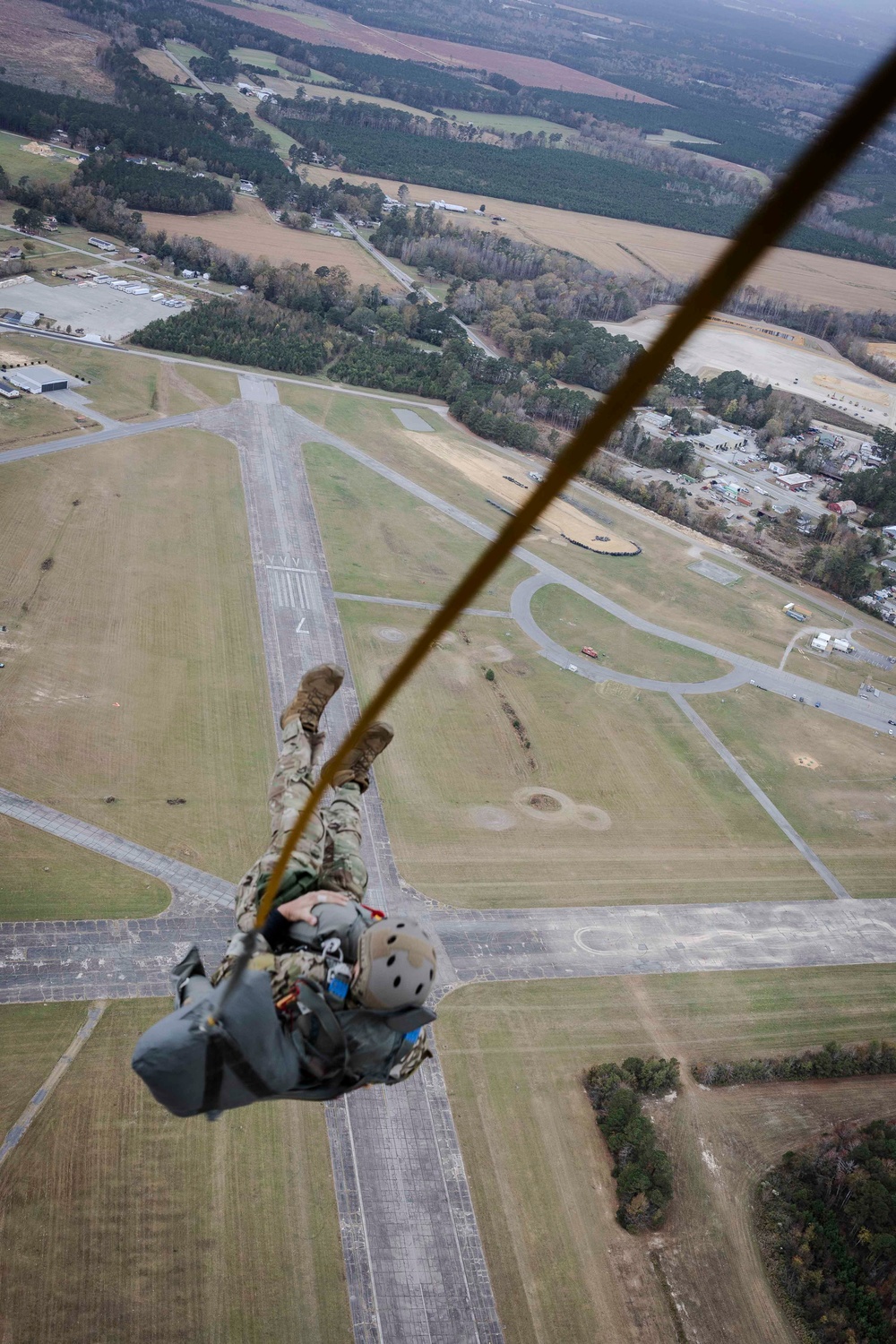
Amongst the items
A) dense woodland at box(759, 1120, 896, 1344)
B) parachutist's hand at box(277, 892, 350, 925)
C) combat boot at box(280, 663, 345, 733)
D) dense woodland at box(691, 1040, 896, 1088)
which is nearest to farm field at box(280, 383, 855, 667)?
dense woodland at box(691, 1040, 896, 1088)

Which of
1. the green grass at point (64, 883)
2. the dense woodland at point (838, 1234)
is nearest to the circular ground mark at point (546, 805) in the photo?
the green grass at point (64, 883)

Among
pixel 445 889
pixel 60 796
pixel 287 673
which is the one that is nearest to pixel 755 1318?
pixel 445 889

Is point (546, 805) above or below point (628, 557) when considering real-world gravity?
below

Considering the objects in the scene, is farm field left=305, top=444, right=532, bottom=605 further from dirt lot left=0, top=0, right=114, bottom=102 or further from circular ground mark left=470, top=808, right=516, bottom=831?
dirt lot left=0, top=0, right=114, bottom=102

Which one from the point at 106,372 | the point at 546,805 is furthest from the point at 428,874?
the point at 106,372

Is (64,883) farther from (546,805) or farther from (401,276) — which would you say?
(401,276)

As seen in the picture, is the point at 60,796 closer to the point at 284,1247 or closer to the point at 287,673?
the point at 287,673
